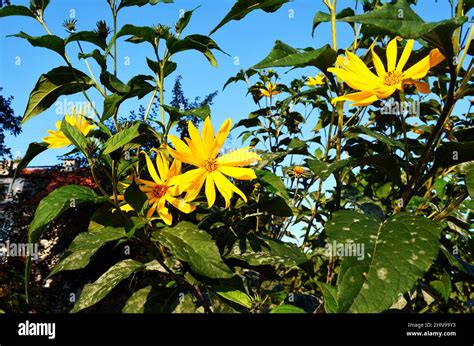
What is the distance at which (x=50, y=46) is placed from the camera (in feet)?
3.64

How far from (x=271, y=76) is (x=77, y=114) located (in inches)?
58.7

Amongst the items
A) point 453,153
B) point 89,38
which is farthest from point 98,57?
point 453,153

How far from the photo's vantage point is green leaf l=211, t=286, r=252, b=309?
99 cm

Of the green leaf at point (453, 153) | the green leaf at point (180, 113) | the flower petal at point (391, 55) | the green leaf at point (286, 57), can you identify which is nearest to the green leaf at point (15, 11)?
the green leaf at point (180, 113)

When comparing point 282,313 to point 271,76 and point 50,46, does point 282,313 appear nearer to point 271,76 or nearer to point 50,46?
point 50,46

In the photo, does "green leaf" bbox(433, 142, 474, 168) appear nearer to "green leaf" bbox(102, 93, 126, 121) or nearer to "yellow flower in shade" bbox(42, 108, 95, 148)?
"green leaf" bbox(102, 93, 126, 121)

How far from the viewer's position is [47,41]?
110 centimetres

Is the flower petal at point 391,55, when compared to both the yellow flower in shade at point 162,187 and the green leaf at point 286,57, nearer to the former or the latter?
the green leaf at point 286,57

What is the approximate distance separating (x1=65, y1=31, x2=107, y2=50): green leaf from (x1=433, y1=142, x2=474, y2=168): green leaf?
0.82 meters

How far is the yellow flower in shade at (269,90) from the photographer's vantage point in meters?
2.33

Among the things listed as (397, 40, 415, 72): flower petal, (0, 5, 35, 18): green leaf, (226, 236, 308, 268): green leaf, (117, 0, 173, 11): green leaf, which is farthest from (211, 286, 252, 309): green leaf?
(0, 5, 35, 18): green leaf

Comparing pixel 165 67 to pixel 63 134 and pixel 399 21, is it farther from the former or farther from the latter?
pixel 399 21

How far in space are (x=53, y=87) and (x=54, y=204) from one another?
415mm

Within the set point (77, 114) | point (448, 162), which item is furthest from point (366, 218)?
point (77, 114)
